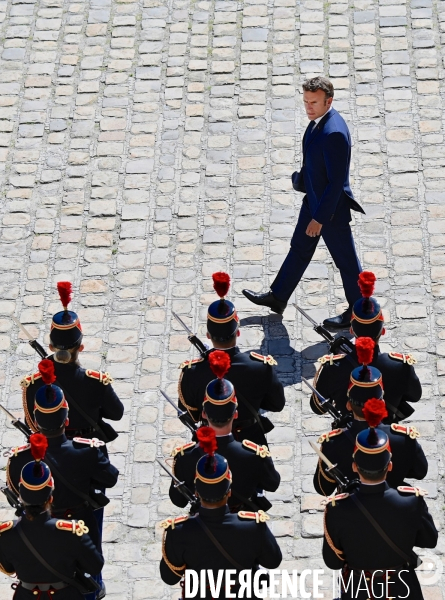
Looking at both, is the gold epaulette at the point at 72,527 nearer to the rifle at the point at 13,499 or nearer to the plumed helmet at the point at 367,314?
the rifle at the point at 13,499

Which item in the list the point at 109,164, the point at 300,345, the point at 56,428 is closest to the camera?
the point at 56,428

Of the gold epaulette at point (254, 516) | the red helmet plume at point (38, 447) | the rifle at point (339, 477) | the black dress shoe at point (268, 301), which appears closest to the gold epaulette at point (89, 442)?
the red helmet plume at point (38, 447)

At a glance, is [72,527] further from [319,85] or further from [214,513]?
[319,85]

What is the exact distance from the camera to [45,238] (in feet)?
33.6

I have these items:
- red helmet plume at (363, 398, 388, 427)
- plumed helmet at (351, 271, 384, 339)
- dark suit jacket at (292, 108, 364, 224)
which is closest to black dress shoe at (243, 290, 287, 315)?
dark suit jacket at (292, 108, 364, 224)

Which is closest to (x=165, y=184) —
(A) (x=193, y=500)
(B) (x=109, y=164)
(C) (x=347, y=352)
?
(B) (x=109, y=164)

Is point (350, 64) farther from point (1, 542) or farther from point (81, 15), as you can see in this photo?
point (1, 542)

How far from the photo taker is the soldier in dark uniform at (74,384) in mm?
7492

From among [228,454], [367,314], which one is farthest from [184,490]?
[367,314]

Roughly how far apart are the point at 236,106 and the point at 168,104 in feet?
2.14

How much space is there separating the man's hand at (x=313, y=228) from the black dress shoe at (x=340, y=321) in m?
0.68

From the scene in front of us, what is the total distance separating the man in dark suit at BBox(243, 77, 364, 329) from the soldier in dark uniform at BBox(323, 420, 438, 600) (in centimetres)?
259

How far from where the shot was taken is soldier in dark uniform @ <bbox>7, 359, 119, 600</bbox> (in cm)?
692

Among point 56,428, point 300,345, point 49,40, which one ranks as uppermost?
point 49,40
